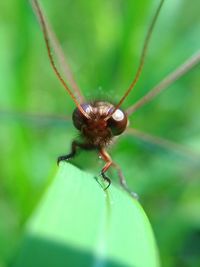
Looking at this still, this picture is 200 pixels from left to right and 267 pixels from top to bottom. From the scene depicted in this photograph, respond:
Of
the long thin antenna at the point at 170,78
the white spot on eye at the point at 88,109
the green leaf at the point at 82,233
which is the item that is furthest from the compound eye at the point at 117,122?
the green leaf at the point at 82,233

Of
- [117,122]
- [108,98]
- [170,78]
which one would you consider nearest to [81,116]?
[117,122]

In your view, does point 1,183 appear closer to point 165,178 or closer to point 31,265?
point 165,178

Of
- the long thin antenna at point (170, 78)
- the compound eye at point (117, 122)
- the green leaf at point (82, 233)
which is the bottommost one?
the green leaf at point (82, 233)

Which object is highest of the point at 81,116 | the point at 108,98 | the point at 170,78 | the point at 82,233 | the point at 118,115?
the point at 170,78

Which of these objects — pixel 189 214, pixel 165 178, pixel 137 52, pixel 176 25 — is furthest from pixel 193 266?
pixel 176 25

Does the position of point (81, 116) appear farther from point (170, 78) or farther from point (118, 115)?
point (170, 78)

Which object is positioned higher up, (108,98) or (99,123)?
(108,98)

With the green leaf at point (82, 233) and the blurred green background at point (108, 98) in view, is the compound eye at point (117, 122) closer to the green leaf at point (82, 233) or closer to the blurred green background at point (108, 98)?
the blurred green background at point (108, 98)
